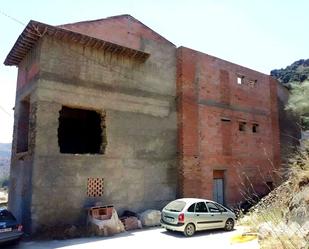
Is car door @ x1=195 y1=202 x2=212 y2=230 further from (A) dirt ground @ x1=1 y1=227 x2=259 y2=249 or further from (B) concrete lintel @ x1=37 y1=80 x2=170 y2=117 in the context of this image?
(B) concrete lintel @ x1=37 y1=80 x2=170 y2=117

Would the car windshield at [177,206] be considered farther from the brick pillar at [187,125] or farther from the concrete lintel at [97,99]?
the concrete lintel at [97,99]

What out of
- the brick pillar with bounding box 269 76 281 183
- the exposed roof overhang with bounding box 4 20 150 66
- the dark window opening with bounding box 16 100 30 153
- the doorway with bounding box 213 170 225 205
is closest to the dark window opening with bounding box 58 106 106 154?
the dark window opening with bounding box 16 100 30 153

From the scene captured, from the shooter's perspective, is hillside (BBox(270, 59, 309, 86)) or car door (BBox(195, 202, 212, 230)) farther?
hillside (BBox(270, 59, 309, 86))

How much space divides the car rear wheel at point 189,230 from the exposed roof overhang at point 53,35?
9332mm

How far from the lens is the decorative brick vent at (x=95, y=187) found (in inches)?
604

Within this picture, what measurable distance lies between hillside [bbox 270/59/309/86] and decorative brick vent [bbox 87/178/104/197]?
36752 mm

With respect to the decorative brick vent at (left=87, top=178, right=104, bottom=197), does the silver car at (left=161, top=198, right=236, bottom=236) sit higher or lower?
lower

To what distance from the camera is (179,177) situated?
18625mm

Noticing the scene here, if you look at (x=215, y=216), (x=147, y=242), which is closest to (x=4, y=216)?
(x=147, y=242)

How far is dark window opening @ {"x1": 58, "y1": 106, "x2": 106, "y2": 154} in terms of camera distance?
20359mm

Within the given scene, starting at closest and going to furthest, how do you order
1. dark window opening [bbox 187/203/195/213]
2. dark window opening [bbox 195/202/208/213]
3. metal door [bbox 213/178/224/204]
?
dark window opening [bbox 187/203/195/213] < dark window opening [bbox 195/202/208/213] < metal door [bbox 213/178/224/204]

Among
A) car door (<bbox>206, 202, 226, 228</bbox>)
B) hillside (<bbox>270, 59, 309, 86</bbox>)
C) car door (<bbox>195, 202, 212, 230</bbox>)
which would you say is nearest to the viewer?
car door (<bbox>195, 202, 212, 230</bbox>)

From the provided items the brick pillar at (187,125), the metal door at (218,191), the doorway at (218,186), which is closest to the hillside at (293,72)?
the doorway at (218,186)

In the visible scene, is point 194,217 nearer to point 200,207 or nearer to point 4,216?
point 200,207
